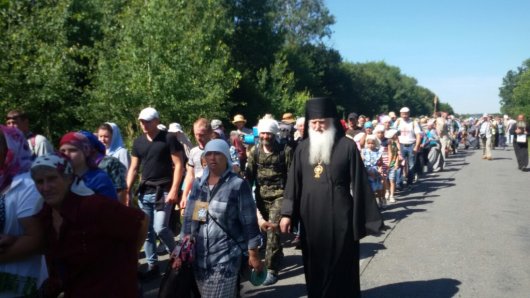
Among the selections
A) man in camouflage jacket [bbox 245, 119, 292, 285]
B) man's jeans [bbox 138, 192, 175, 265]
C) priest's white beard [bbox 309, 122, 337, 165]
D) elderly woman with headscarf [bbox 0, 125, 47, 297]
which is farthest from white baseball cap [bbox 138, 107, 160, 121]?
elderly woman with headscarf [bbox 0, 125, 47, 297]

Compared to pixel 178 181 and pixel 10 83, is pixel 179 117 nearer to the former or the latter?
pixel 10 83

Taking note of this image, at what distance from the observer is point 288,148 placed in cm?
673

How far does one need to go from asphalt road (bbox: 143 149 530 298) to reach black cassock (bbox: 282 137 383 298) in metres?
1.05

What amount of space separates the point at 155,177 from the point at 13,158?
3255 millimetres

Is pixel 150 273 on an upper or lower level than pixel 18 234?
lower

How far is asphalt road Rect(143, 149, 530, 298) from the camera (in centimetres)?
605

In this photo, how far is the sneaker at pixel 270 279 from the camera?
624cm

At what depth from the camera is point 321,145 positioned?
16.7 ft

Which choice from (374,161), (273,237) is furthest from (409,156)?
(273,237)

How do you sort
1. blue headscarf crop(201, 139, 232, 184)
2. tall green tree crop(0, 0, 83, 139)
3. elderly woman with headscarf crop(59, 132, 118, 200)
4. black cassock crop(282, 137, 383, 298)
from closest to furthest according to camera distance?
1. elderly woman with headscarf crop(59, 132, 118, 200)
2. blue headscarf crop(201, 139, 232, 184)
3. black cassock crop(282, 137, 383, 298)
4. tall green tree crop(0, 0, 83, 139)

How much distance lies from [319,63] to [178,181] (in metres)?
52.1

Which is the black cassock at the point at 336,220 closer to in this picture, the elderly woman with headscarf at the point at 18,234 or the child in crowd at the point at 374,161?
the elderly woman with headscarf at the point at 18,234

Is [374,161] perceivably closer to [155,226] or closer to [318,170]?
[155,226]

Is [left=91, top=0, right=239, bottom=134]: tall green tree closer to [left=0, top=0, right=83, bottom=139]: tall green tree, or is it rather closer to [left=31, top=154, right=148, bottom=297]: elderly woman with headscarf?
[left=0, top=0, right=83, bottom=139]: tall green tree
